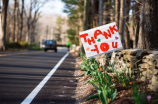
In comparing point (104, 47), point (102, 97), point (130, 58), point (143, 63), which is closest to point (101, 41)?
point (104, 47)

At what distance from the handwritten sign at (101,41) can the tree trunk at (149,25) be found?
86.0 inches

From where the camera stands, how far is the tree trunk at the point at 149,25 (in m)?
8.67

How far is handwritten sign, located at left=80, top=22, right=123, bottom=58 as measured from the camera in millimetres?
6961

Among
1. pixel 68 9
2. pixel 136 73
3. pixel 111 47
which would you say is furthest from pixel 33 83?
pixel 68 9

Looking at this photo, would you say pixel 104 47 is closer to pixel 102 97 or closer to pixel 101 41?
pixel 101 41

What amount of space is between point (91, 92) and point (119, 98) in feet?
4.79

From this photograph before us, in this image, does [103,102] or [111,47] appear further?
[111,47]

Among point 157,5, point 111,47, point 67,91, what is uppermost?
point 157,5

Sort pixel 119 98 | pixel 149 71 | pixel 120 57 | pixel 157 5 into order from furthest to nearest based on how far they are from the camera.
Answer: pixel 157 5 → pixel 120 57 → pixel 149 71 → pixel 119 98

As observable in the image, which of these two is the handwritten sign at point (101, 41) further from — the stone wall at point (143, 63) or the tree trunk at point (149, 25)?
the tree trunk at point (149, 25)

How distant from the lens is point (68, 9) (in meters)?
43.3

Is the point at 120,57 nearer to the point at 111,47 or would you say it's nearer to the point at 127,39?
the point at 111,47

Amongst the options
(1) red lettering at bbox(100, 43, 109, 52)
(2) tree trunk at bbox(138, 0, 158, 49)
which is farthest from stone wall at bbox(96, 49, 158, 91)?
(2) tree trunk at bbox(138, 0, 158, 49)

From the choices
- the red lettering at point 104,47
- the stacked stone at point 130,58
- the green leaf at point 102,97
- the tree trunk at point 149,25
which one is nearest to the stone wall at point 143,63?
the stacked stone at point 130,58
